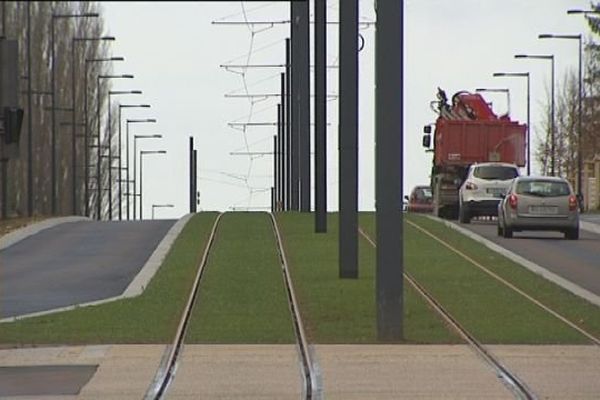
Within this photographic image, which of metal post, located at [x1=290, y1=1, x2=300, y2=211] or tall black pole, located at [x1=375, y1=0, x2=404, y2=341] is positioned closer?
tall black pole, located at [x1=375, y1=0, x2=404, y2=341]

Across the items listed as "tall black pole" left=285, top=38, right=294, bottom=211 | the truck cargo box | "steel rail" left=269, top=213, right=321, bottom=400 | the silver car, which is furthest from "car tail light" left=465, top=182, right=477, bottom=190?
"tall black pole" left=285, top=38, right=294, bottom=211

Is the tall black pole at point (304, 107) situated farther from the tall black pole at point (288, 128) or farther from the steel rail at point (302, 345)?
the steel rail at point (302, 345)

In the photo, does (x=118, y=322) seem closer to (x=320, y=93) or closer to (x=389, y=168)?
(x=389, y=168)

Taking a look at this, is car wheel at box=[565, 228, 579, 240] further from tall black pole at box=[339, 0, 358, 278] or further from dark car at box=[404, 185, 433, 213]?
dark car at box=[404, 185, 433, 213]

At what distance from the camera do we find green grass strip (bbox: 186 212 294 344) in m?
20.5

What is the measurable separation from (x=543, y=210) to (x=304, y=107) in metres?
18.0

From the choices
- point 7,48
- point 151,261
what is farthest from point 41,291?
point 7,48

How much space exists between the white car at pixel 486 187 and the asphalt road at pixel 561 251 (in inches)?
22.2

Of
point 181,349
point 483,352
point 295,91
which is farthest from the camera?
point 295,91

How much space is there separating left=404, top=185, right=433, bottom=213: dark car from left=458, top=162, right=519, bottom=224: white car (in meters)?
21.9

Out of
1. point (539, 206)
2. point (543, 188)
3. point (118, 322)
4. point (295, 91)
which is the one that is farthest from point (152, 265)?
point (295, 91)

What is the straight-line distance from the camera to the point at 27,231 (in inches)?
1788

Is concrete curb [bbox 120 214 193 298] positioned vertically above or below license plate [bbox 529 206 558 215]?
below

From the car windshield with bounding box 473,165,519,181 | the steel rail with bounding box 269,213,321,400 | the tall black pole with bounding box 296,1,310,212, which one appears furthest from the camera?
the tall black pole with bounding box 296,1,310,212
